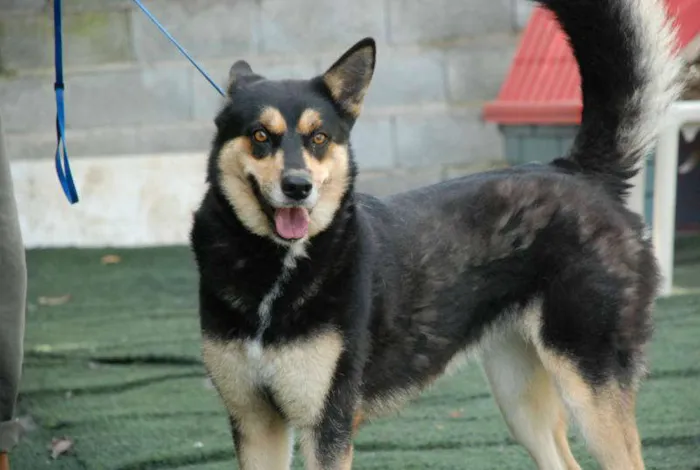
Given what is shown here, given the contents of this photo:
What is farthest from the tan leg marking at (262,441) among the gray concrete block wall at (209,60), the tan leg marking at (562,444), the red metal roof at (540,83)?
the gray concrete block wall at (209,60)

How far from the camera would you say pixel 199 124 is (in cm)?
827

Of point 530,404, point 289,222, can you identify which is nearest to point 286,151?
point 289,222

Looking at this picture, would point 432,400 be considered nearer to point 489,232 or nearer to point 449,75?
point 489,232

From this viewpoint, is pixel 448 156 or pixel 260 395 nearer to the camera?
pixel 260 395

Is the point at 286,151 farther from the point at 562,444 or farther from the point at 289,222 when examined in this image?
the point at 562,444

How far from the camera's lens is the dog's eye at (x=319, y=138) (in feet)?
10.00

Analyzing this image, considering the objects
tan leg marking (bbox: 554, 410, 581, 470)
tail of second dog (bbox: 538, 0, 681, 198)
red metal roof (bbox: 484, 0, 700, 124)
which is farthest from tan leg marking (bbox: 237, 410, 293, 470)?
red metal roof (bbox: 484, 0, 700, 124)

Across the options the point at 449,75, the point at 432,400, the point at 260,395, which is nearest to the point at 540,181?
the point at 260,395

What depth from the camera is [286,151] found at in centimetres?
297

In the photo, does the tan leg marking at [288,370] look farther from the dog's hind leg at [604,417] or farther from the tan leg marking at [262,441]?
the dog's hind leg at [604,417]

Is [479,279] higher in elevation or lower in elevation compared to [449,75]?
higher

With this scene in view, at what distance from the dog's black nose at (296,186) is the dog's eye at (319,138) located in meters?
0.18

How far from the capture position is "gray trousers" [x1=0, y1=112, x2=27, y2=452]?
341 centimetres

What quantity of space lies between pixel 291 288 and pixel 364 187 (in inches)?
210
